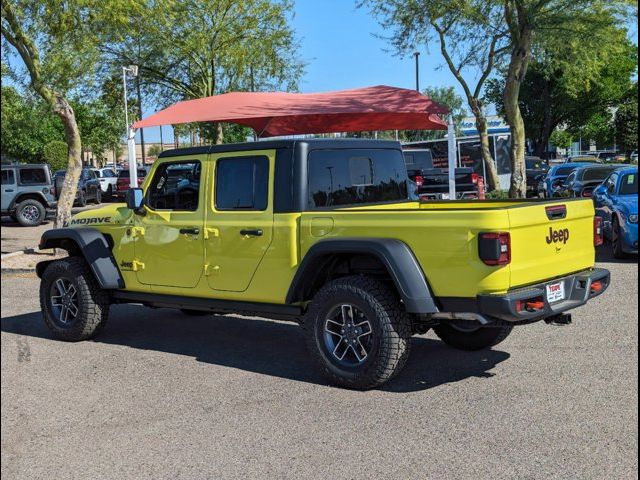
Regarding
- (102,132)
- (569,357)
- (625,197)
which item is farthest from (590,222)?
(102,132)

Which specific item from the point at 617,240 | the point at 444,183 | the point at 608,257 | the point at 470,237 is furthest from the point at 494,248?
the point at 444,183

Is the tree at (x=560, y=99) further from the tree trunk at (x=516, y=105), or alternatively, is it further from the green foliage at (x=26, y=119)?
the green foliage at (x=26, y=119)

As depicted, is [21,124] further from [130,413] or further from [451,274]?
[451,274]

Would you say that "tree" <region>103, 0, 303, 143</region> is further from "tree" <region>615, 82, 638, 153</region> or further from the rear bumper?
"tree" <region>615, 82, 638, 153</region>

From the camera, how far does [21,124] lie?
9.83m

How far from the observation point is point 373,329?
16.3ft

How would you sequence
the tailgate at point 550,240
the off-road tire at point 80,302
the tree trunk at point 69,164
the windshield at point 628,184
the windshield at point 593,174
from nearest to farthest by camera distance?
the tailgate at point 550,240 → the off-road tire at point 80,302 → the windshield at point 628,184 → the tree trunk at point 69,164 → the windshield at point 593,174

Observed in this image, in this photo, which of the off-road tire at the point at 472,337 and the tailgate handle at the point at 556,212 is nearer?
the tailgate handle at the point at 556,212

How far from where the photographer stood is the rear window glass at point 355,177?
5.60 m

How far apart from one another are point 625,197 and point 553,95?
40.2 metres

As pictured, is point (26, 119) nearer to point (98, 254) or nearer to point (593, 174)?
point (98, 254)

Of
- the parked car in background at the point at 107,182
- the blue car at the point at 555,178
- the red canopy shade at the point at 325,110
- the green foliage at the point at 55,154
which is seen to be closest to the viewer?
the red canopy shade at the point at 325,110

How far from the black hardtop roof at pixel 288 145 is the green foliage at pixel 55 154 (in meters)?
44.3

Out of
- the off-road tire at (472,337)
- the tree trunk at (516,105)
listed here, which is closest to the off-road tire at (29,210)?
the tree trunk at (516,105)
